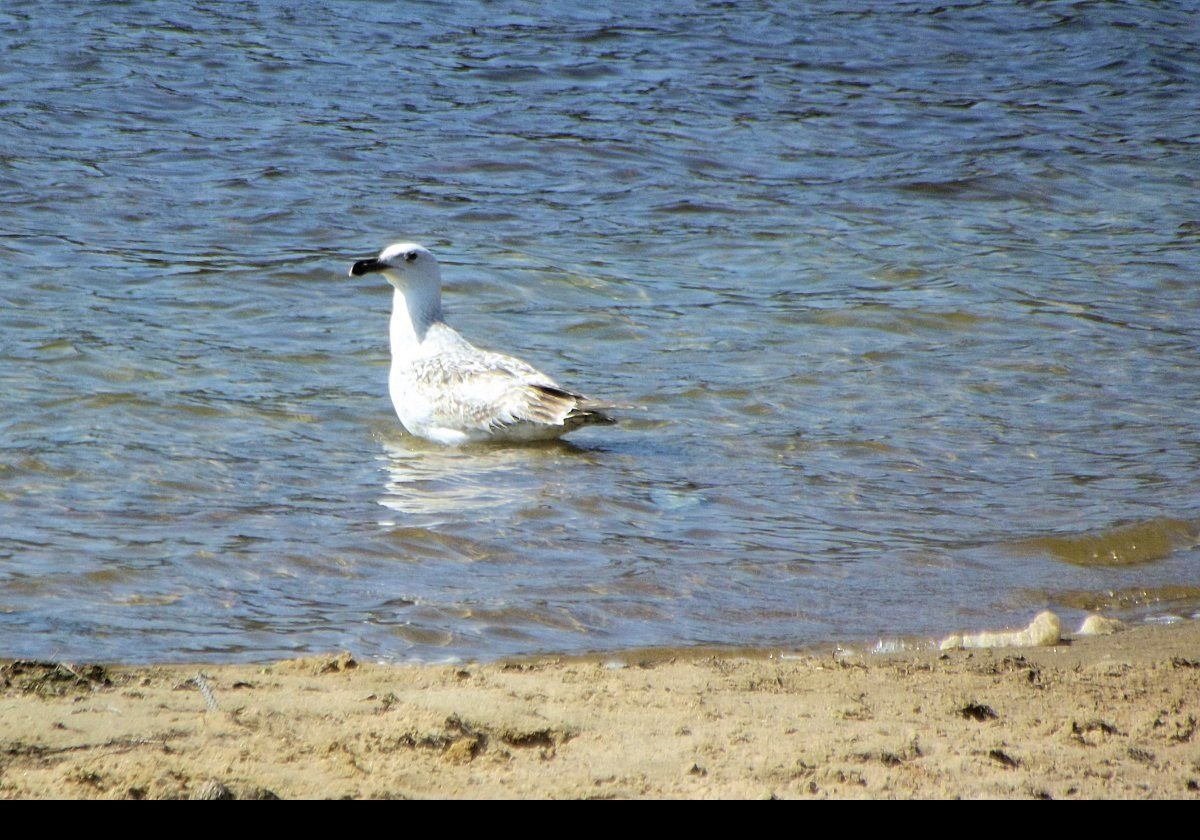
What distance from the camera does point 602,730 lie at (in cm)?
381

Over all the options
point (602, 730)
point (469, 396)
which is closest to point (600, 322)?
point (469, 396)

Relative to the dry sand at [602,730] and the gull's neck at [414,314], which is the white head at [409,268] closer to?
the gull's neck at [414,314]

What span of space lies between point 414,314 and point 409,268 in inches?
9.6

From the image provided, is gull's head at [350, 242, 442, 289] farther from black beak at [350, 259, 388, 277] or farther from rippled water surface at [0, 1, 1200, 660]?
rippled water surface at [0, 1, 1200, 660]

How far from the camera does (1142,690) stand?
4.33 meters

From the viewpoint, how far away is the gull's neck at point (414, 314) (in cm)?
824

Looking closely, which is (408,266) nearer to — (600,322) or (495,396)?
(495,396)

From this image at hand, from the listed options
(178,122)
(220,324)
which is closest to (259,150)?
(178,122)

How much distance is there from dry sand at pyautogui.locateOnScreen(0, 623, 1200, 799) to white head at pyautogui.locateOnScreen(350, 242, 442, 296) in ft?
13.1

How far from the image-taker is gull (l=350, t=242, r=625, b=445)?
7.41m

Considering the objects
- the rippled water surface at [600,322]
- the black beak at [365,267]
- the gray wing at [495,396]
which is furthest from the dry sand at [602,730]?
the black beak at [365,267]

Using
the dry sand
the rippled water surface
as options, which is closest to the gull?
the rippled water surface

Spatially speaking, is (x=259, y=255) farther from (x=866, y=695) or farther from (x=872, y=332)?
(x=866, y=695)

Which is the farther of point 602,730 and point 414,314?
point 414,314
